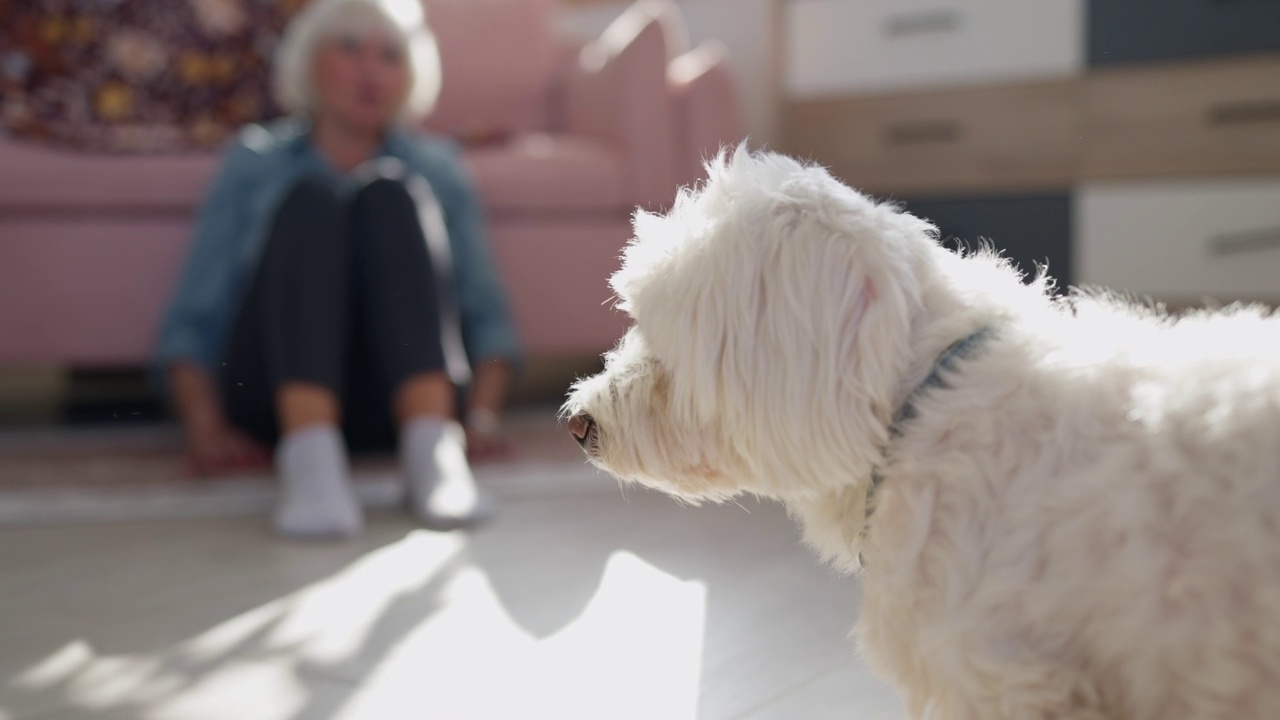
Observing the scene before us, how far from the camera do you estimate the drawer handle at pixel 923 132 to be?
306cm

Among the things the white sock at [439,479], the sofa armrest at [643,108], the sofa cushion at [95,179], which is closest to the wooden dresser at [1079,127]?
the sofa armrest at [643,108]

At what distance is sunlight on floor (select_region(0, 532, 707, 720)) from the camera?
3.40ft

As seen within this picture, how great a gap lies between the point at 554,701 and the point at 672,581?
424 millimetres

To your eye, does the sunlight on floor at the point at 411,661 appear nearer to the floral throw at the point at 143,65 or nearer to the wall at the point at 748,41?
the floral throw at the point at 143,65

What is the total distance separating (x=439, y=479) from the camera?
→ 5.92 ft

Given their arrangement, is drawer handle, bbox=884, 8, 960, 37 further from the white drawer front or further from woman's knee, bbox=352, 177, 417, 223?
woman's knee, bbox=352, 177, 417, 223

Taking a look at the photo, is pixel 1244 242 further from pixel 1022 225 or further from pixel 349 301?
pixel 349 301

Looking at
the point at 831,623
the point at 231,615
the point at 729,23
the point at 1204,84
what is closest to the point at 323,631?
the point at 231,615

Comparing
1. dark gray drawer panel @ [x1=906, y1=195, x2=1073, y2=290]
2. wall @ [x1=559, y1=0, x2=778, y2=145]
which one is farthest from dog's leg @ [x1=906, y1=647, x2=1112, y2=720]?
wall @ [x1=559, y1=0, x2=778, y2=145]

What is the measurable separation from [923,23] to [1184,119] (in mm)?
747

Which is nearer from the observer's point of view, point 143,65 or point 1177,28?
point 1177,28

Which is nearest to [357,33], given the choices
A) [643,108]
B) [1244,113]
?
[643,108]

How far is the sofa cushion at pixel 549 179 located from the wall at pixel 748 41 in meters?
0.68

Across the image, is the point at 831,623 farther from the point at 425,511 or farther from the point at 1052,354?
the point at 425,511
